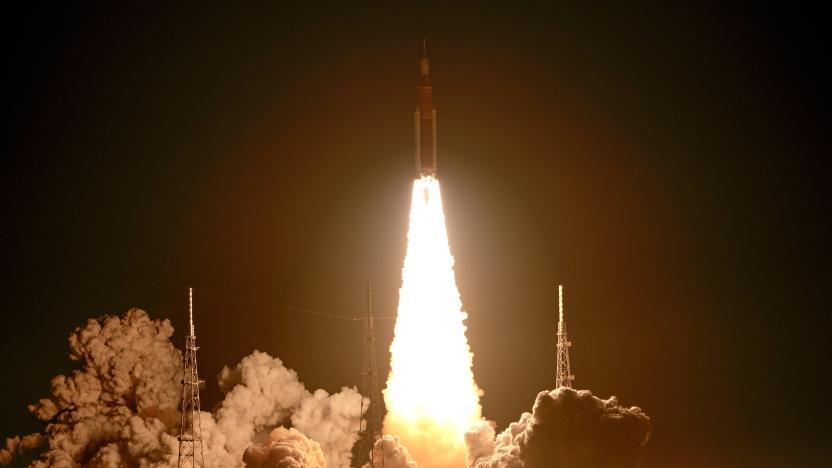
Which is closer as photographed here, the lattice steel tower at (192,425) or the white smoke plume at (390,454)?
the lattice steel tower at (192,425)

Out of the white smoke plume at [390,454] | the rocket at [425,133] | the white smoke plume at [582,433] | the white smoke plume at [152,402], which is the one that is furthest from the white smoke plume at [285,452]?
the rocket at [425,133]

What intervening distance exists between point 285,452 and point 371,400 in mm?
2476

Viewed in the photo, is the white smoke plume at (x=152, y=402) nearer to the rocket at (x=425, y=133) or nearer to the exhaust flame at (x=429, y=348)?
the exhaust flame at (x=429, y=348)

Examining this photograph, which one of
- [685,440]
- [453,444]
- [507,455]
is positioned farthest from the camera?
[685,440]

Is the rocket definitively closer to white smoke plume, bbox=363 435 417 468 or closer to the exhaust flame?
the exhaust flame

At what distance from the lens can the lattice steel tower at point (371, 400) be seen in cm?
3847

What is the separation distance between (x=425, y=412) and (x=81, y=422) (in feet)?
29.1

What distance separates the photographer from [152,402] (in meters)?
43.2

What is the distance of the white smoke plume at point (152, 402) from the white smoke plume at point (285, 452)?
3.98 ft

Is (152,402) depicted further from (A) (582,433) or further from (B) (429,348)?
(A) (582,433)

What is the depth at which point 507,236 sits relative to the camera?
4847cm

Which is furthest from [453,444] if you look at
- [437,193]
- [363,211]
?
[363,211]

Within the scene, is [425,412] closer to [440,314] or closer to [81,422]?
[440,314]

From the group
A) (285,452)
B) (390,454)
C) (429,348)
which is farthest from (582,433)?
(285,452)
